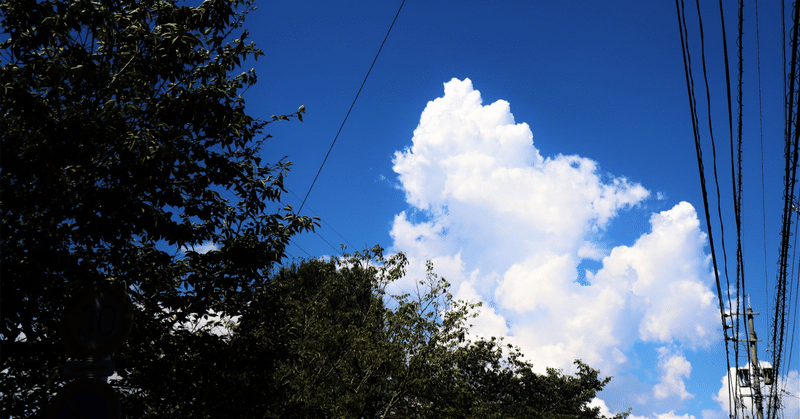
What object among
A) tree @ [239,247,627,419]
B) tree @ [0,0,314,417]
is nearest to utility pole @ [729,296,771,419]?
tree @ [239,247,627,419]

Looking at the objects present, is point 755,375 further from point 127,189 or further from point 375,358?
point 127,189

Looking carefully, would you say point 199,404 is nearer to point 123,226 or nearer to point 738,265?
point 123,226

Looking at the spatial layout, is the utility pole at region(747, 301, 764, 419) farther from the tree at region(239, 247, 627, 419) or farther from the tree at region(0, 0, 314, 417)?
the tree at region(0, 0, 314, 417)

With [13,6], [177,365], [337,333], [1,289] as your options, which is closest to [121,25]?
[13,6]

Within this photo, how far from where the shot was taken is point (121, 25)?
721cm

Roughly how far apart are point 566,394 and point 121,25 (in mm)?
45970

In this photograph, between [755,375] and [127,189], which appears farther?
[755,375]

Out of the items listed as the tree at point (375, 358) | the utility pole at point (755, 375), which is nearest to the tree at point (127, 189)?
the tree at point (375, 358)

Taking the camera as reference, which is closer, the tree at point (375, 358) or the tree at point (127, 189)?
the tree at point (127, 189)

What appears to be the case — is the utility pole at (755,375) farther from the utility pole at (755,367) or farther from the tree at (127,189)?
the tree at (127,189)

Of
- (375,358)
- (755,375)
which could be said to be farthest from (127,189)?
(755,375)

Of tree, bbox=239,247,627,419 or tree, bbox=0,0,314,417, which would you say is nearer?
tree, bbox=0,0,314,417

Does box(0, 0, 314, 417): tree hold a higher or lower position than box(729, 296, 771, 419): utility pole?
lower

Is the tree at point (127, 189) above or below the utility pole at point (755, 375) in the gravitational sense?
below
